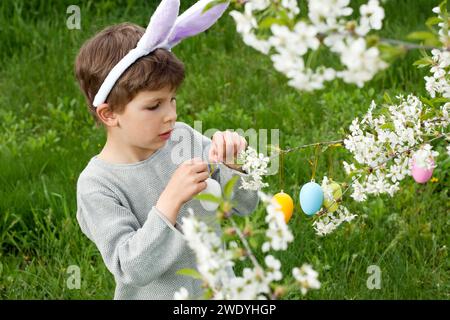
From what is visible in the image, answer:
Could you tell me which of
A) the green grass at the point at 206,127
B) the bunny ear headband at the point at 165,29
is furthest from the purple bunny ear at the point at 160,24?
the green grass at the point at 206,127

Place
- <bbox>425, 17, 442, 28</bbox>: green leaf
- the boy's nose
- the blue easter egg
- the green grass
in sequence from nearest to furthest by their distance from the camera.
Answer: <bbox>425, 17, 442, 28</bbox>: green leaf → the boy's nose → the blue easter egg → the green grass

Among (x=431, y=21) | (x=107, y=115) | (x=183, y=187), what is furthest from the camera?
(x=107, y=115)

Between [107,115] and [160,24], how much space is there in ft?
0.96

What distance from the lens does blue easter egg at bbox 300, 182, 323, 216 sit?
2.26 metres

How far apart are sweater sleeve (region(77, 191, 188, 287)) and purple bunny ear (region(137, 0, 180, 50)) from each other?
393 mm

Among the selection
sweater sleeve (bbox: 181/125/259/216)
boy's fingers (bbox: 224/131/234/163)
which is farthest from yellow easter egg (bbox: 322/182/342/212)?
boy's fingers (bbox: 224/131/234/163)

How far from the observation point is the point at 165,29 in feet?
6.95

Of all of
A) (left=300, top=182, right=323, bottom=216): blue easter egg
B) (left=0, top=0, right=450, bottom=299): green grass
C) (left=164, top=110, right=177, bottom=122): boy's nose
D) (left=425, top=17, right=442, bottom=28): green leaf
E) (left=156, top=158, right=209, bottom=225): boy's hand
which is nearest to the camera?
(left=425, top=17, right=442, bottom=28): green leaf

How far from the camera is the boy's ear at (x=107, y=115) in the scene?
222 centimetres

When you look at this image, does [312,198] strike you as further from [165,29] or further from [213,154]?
[165,29]

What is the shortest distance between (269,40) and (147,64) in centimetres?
79

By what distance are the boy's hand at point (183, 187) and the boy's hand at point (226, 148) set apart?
0.41 ft

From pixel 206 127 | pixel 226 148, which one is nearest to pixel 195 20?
pixel 226 148

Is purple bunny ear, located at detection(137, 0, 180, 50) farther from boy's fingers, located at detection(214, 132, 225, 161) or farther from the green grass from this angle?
the green grass
